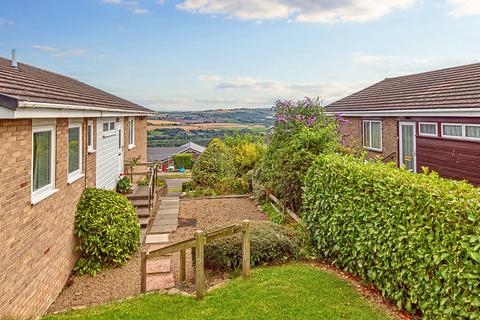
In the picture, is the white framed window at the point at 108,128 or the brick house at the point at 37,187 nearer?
the brick house at the point at 37,187

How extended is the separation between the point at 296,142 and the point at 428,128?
625cm

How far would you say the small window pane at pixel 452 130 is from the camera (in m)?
10.8

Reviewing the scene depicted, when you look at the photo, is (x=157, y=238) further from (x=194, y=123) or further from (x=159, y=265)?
(x=194, y=123)

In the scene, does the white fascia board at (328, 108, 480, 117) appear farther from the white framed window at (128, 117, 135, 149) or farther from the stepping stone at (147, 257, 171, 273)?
the white framed window at (128, 117, 135, 149)

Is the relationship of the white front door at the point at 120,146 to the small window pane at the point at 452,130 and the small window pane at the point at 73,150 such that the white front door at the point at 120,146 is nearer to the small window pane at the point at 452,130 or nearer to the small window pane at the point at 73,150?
the small window pane at the point at 73,150

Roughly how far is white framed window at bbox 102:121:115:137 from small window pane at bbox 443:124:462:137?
482 inches

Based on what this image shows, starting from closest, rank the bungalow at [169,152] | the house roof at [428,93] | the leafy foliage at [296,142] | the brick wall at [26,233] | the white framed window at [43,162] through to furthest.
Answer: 1. the brick wall at [26,233]
2. the white framed window at [43,162]
3. the leafy foliage at [296,142]
4. the house roof at [428,93]
5. the bungalow at [169,152]

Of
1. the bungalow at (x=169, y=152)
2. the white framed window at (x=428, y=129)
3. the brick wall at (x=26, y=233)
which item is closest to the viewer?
the brick wall at (x=26, y=233)

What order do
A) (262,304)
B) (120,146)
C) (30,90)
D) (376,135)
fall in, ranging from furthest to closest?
1. (376,135)
2. (120,146)
3. (30,90)
4. (262,304)

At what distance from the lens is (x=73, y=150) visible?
7980 mm

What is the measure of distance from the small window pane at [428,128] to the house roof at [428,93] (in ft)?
2.57

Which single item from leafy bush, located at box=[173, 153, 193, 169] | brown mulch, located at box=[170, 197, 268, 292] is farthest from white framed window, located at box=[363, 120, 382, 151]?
leafy bush, located at box=[173, 153, 193, 169]

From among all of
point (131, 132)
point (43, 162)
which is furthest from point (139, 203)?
point (131, 132)

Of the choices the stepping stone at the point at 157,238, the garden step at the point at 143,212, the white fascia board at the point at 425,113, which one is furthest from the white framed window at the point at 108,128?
the white fascia board at the point at 425,113
